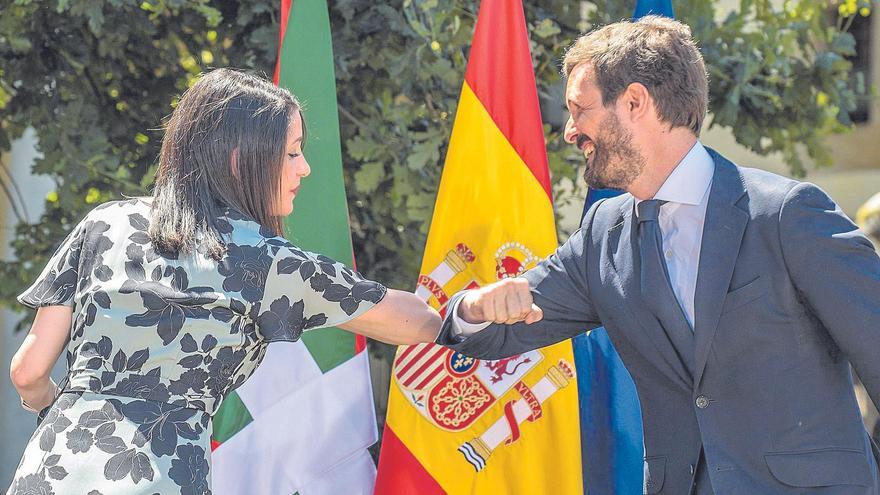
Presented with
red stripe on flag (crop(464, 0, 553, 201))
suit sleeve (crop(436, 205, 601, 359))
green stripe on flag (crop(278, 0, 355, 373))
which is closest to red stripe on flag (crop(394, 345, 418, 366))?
green stripe on flag (crop(278, 0, 355, 373))

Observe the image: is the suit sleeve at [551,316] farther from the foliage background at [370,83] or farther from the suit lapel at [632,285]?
the foliage background at [370,83]

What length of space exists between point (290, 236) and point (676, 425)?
1.36 m

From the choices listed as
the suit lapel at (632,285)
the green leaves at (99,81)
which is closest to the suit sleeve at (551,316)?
the suit lapel at (632,285)

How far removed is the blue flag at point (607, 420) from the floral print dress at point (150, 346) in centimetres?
136

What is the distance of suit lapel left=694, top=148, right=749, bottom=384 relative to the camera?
2463mm

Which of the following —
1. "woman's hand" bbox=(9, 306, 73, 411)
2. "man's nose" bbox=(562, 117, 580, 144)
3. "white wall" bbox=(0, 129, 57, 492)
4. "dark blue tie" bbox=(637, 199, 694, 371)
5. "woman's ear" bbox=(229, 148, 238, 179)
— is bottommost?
"white wall" bbox=(0, 129, 57, 492)

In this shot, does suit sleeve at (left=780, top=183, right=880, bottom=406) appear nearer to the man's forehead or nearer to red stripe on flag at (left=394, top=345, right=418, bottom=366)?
the man's forehead

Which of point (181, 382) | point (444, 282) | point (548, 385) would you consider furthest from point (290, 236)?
point (181, 382)

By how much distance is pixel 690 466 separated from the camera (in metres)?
2.56

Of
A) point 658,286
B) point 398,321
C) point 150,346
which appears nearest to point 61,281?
point 150,346

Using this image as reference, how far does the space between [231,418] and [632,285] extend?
132 cm

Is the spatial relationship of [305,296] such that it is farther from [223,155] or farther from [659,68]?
[659,68]

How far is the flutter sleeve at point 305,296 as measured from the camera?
2.31 meters

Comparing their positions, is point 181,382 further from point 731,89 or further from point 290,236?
point 731,89
